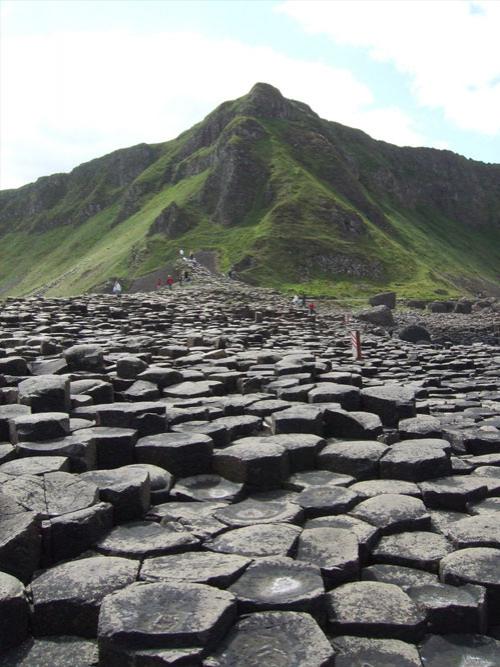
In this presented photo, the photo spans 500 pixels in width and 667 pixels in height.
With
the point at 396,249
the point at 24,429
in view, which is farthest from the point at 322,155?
the point at 24,429

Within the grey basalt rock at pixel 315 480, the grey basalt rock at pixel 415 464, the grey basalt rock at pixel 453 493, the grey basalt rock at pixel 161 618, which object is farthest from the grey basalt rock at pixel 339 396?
the grey basalt rock at pixel 161 618

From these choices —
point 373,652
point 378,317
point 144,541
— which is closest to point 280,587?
point 373,652

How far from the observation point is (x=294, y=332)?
24859 mm

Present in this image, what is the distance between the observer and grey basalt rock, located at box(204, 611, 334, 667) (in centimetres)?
362

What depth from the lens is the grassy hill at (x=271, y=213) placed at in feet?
227

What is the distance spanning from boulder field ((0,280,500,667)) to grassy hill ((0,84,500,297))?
4930cm

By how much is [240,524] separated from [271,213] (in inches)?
2829

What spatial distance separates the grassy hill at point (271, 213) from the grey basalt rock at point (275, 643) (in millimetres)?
54009

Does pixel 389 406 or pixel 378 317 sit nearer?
pixel 389 406

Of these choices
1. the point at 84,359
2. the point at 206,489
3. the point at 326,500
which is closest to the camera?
the point at 326,500

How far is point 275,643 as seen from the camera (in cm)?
376

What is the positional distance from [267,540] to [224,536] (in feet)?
1.13

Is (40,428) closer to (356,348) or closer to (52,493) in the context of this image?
(52,493)

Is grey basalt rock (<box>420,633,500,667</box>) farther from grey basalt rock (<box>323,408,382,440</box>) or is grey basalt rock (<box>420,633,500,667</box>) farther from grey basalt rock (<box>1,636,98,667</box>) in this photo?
grey basalt rock (<box>323,408,382,440</box>)
